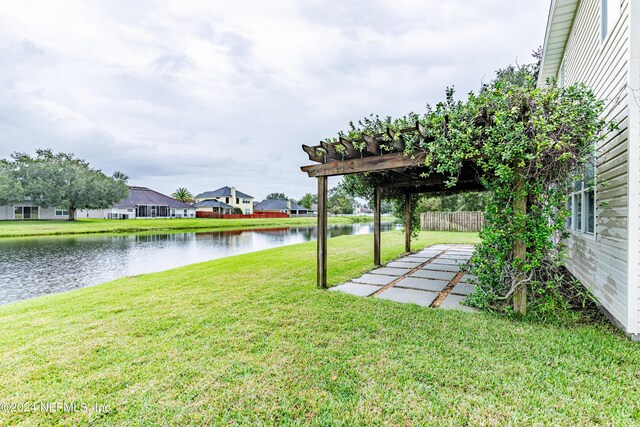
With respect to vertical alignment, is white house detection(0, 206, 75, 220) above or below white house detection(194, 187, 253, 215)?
below

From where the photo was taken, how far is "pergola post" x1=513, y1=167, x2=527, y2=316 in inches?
127

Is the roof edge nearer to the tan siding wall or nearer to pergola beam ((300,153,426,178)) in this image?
the tan siding wall

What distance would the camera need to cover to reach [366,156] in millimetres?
4297

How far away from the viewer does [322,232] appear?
4.82m

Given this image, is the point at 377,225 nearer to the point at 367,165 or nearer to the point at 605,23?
the point at 367,165

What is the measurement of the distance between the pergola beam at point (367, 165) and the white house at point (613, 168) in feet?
6.07

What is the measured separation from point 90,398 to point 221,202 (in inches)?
1836

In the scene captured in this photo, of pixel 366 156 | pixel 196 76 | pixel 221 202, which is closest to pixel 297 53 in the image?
pixel 196 76

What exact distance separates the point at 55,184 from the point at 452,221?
3455 cm

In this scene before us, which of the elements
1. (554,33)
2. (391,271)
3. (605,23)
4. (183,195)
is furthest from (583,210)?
(183,195)

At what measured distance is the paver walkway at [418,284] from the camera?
4.17 meters

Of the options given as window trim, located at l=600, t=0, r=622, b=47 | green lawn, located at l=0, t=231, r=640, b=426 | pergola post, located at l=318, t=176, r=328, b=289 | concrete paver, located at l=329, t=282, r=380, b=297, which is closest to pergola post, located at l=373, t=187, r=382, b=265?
concrete paver, located at l=329, t=282, r=380, b=297

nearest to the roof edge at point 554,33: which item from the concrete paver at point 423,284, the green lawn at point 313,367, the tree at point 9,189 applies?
the concrete paver at point 423,284

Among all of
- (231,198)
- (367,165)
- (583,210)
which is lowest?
(583,210)
